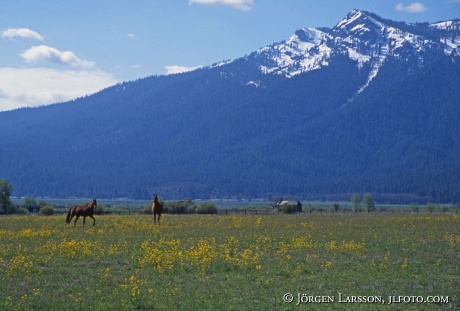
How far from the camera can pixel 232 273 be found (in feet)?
69.8

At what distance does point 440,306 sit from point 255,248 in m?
12.1

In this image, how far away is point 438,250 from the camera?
2625 centimetres

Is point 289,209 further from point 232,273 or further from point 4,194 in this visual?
point 232,273

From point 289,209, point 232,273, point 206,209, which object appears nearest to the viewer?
point 232,273

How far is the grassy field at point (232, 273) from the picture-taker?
16859mm

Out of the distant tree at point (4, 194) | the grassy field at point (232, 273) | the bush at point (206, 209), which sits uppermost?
the distant tree at point (4, 194)

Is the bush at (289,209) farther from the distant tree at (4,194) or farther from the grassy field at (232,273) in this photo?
the grassy field at (232,273)

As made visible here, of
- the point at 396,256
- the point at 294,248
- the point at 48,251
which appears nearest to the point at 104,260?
the point at 48,251

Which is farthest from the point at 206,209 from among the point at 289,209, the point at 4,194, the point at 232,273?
the point at 232,273

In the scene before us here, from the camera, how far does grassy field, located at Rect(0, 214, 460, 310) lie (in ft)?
55.3

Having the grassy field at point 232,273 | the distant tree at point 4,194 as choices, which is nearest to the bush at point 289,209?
the distant tree at point 4,194

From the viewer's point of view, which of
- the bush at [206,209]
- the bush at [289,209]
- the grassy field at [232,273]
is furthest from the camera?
the bush at [289,209]

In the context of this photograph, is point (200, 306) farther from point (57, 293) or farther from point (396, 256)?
point (396, 256)

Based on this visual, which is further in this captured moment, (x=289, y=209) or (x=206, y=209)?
(x=289, y=209)
